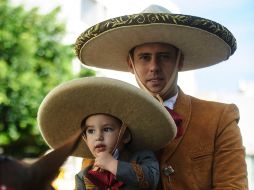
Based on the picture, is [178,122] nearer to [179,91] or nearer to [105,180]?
[179,91]

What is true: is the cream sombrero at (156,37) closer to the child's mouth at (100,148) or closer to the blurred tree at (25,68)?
the child's mouth at (100,148)

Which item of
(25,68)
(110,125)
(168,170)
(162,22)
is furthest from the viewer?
(25,68)

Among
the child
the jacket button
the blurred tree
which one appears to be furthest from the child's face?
the blurred tree

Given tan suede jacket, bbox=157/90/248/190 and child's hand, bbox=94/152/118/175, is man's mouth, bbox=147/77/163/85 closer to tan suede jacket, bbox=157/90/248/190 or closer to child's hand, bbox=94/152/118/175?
tan suede jacket, bbox=157/90/248/190

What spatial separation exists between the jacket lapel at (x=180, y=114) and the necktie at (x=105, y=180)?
60 centimetres

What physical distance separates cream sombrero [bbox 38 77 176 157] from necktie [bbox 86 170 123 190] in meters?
0.28

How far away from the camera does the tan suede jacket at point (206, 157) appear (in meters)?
3.29

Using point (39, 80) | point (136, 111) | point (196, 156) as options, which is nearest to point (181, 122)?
point (196, 156)

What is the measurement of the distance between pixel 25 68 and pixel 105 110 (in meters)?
10.5

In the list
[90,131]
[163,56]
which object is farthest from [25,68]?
[90,131]

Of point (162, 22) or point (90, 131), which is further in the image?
point (162, 22)

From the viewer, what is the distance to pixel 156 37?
11.7 feet

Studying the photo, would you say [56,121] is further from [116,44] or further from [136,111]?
[116,44]

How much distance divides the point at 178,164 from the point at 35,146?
1117cm
